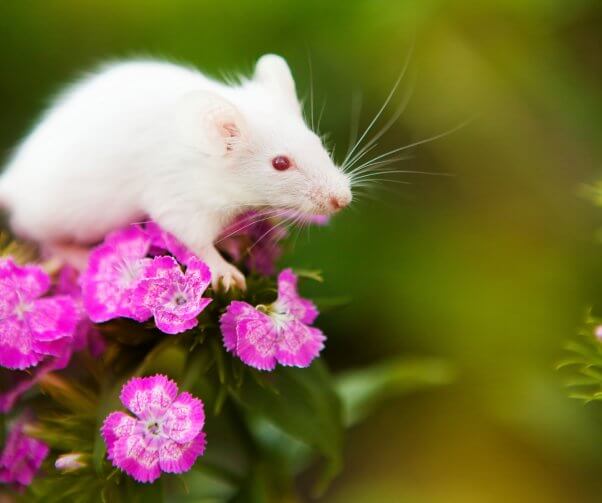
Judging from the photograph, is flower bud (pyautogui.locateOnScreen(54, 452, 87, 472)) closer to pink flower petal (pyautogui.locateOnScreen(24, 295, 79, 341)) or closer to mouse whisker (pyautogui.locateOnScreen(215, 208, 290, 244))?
pink flower petal (pyautogui.locateOnScreen(24, 295, 79, 341))

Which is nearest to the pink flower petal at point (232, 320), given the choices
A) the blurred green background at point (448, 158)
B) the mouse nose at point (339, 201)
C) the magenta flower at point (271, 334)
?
the magenta flower at point (271, 334)

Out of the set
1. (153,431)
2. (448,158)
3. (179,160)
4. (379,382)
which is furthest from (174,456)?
(448,158)

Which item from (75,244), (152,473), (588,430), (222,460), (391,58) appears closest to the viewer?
(152,473)

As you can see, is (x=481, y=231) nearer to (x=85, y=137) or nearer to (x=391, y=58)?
(x=391, y=58)

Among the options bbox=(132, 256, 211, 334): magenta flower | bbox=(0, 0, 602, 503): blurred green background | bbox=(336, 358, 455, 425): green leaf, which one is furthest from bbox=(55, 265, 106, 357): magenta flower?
bbox=(0, 0, 602, 503): blurred green background

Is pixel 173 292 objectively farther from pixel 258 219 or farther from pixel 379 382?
pixel 379 382

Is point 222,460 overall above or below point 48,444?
below

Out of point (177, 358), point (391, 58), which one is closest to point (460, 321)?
point (391, 58)

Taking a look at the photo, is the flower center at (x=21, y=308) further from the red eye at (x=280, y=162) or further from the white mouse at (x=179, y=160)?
the red eye at (x=280, y=162)
